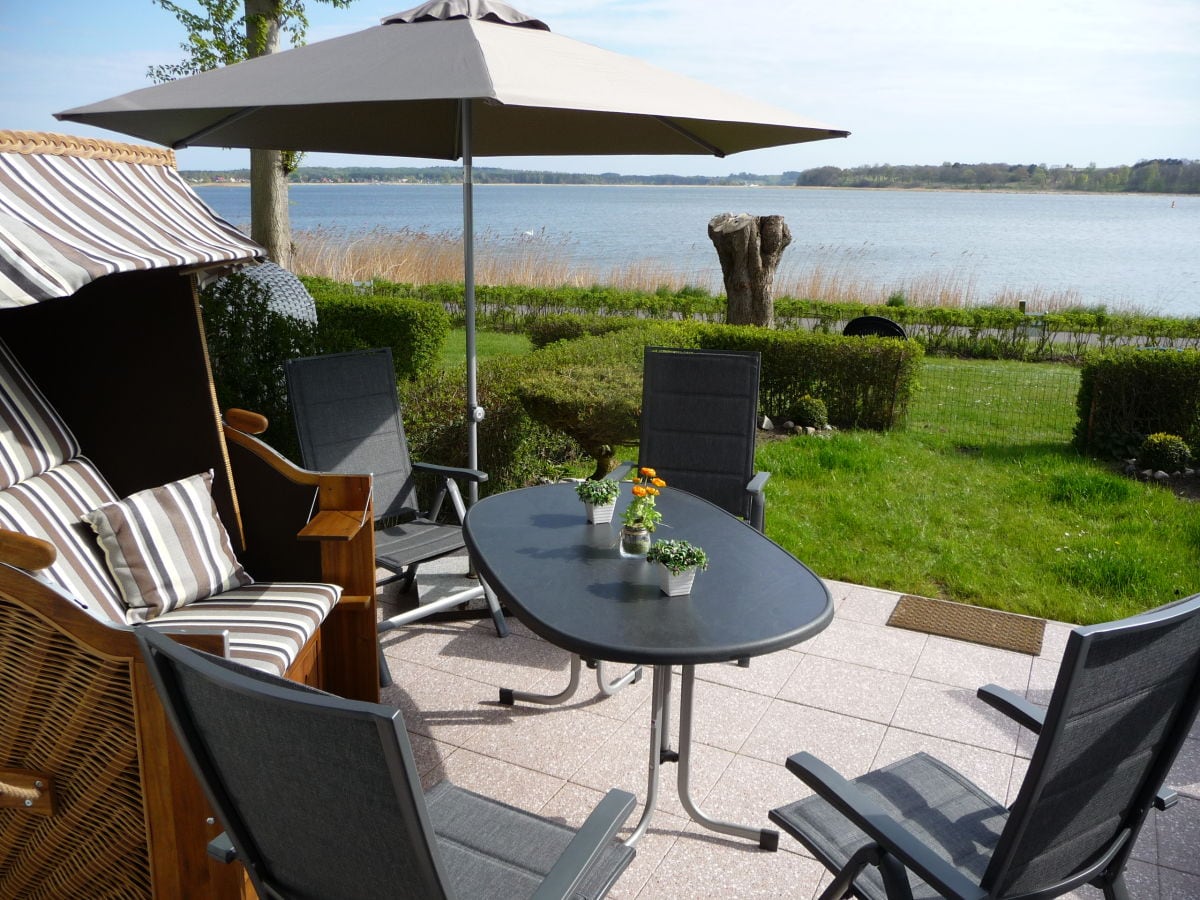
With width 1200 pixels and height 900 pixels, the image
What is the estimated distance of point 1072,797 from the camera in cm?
153

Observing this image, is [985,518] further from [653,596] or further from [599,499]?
[653,596]

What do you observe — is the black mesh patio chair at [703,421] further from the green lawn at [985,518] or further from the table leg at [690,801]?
the table leg at [690,801]

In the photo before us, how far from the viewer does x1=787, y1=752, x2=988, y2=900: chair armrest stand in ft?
4.98

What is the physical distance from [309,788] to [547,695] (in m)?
1.99

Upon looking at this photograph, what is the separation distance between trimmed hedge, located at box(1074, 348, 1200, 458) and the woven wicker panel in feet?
20.9

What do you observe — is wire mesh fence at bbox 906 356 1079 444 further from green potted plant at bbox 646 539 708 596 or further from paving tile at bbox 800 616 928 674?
green potted plant at bbox 646 539 708 596

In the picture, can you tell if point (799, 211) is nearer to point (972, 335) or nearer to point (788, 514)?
point (972, 335)

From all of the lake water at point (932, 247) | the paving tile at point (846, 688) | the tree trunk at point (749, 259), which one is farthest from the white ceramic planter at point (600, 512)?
the lake water at point (932, 247)

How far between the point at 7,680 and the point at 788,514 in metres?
4.15

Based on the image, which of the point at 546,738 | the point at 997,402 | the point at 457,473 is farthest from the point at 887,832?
the point at 997,402

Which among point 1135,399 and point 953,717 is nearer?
point 953,717

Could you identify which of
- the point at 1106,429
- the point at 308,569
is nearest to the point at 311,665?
the point at 308,569

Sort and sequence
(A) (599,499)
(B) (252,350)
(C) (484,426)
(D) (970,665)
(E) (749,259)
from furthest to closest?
(E) (749,259), (C) (484,426), (B) (252,350), (D) (970,665), (A) (599,499)

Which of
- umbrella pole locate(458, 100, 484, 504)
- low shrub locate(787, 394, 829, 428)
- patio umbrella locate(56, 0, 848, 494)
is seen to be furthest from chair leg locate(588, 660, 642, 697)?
low shrub locate(787, 394, 829, 428)
